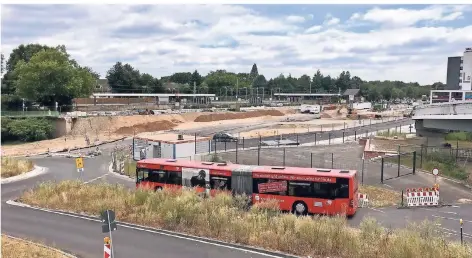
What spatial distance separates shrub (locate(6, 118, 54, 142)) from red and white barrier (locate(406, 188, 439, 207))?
65017 mm

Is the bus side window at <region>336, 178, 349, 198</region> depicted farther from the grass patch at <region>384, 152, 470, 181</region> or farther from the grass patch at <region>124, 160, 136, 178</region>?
the grass patch at <region>124, 160, 136, 178</region>

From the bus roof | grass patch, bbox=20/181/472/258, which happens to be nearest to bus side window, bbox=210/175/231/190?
the bus roof

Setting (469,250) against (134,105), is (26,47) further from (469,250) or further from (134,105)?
(469,250)

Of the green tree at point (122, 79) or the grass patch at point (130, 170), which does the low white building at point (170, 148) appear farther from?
the green tree at point (122, 79)

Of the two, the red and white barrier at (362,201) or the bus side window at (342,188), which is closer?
the bus side window at (342,188)

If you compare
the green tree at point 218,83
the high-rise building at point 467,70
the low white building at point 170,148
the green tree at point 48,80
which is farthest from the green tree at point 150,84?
the low white building at point 170,148

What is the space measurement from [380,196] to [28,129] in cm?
6285

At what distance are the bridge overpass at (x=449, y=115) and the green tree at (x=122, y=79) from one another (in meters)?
110

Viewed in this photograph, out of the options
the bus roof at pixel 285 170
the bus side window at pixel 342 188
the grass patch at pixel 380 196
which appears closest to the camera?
the bus side window at pixel 342 188

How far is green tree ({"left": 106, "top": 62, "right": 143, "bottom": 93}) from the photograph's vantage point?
144663 mm

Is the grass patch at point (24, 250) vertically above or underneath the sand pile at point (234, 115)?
above

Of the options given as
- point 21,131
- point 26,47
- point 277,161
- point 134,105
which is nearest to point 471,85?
point 134,105

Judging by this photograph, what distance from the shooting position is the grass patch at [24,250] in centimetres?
1571

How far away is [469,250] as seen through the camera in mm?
13844
